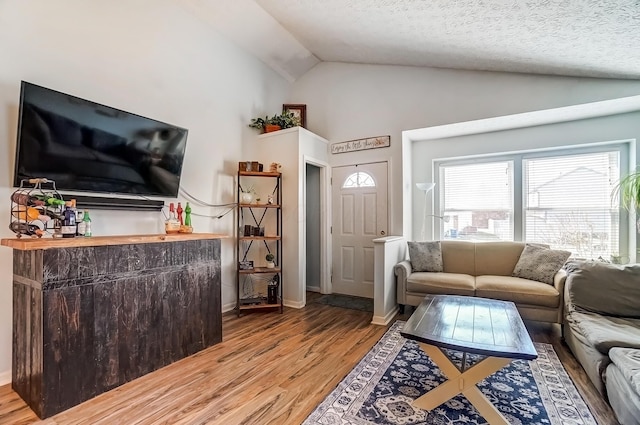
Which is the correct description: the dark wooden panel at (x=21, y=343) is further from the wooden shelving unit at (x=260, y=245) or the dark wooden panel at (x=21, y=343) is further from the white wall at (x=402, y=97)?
the white wall at (x=402, y=97)

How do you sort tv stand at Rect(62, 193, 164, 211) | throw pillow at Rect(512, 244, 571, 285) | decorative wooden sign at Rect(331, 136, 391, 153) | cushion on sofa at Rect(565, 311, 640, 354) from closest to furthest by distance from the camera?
1. cushion on sofa at Rect(565, 311, 640, 354)
2. tv stand at Rect(62, 193, 164, 211)
3. throw pillow at Rect(512, 244, 571, 285)
4. decorative wooden sign at Rect(331, 136, 391, 153)

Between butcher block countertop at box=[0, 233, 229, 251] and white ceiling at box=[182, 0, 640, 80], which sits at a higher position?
white ceiling at box=[182, 0, 640, 80]

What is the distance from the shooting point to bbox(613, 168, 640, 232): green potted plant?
9.36 ft

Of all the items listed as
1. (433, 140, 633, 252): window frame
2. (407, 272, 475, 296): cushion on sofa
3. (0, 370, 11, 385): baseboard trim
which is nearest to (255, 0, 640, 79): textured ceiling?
(433, 140, 633, 252): window frame

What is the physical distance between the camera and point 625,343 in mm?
1786

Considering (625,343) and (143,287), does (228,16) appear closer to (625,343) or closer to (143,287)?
(143,287)

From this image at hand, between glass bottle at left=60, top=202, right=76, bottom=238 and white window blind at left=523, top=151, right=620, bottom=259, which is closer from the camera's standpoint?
glass bottle at left=60, top=202, right=76, bottom=238

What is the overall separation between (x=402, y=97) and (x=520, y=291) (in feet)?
9.06

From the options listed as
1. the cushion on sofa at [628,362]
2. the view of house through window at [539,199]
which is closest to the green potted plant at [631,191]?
the view of house through window at [539,199]

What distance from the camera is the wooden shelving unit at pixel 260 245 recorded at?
3.71 meters

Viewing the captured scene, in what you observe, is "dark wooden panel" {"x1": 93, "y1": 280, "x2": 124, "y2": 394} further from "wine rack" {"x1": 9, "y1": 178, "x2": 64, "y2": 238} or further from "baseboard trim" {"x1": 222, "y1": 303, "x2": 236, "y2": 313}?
"baseboard trim" {"x1": 222, "y1": 303, "x2": 236, "y2": 313}

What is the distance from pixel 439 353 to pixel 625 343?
1.12m

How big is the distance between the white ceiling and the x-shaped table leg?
2.40 meters

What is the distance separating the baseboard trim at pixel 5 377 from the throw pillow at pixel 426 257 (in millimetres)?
3745
